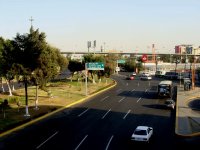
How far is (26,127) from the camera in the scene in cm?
3616

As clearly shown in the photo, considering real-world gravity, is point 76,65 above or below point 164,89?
above

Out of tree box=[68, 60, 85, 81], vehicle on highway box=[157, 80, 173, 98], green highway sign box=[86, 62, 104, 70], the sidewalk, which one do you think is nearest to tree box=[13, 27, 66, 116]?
the sidewalk

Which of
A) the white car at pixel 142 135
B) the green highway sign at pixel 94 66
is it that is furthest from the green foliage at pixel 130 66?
the white car at pixel 142 135

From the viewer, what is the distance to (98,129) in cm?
3494

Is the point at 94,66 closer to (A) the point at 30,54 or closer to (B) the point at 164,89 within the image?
(B) the point at 164,89

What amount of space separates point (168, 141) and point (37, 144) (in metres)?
11.1

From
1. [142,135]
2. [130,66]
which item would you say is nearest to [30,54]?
[142,135]

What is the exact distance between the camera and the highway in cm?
2881

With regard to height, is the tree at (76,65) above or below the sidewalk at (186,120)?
above

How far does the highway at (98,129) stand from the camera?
2881 cm

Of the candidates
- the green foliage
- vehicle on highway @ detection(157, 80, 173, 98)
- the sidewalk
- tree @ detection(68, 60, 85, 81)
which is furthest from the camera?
the green foliage

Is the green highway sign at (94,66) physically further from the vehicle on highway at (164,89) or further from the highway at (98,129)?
the highway at (98,129)

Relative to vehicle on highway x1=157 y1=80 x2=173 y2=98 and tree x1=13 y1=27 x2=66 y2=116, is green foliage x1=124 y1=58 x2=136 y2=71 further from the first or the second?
tree x1=13 y1=27 x2=66 y2=116

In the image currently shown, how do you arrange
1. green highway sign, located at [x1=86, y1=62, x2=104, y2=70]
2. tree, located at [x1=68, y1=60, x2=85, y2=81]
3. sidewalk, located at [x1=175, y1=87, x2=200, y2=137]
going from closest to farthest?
sidewalk, located at [x1=175, y1=87, x2=200, y2=137], green highway sign, located at [x1=86, y1=62, x2=104, y2=70], tree, located at [x1=68, y1=60, x2=85, y2=81]
